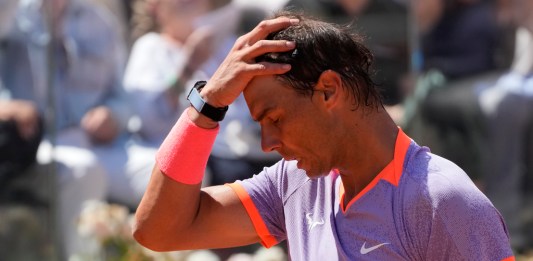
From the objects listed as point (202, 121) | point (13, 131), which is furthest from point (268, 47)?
point (13, 131)

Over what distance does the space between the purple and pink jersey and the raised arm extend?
0.07 m

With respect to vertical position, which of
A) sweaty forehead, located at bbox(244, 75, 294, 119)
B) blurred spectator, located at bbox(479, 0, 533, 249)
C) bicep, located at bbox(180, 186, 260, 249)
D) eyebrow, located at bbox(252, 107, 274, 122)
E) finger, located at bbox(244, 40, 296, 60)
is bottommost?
blurred spectator, located at bbox(479, 0, 533, 249)

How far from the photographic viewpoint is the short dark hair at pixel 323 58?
229 centimetres

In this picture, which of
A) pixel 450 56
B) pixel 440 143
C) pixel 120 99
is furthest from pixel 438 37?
pixel 120 99

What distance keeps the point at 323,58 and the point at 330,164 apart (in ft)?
0.77

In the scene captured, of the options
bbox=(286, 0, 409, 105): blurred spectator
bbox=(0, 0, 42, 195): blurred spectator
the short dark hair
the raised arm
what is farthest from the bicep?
bbox=(286, 0, 409, 105): blurred spectator

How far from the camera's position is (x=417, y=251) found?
7.39ft

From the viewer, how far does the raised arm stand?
2.35 meters

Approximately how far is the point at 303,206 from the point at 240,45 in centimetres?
40

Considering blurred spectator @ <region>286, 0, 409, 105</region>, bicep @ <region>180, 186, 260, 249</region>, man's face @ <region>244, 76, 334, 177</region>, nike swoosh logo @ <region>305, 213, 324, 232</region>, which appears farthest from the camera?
blurred spectator @ <region>286, 0, 409, 105</region>

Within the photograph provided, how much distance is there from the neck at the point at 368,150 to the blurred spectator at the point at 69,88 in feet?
9.67

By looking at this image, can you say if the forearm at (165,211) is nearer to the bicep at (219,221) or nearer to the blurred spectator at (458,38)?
the bicep at (219,221)

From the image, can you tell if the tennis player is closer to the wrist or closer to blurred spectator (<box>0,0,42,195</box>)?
the wrist

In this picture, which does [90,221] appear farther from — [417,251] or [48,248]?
[417,251]
